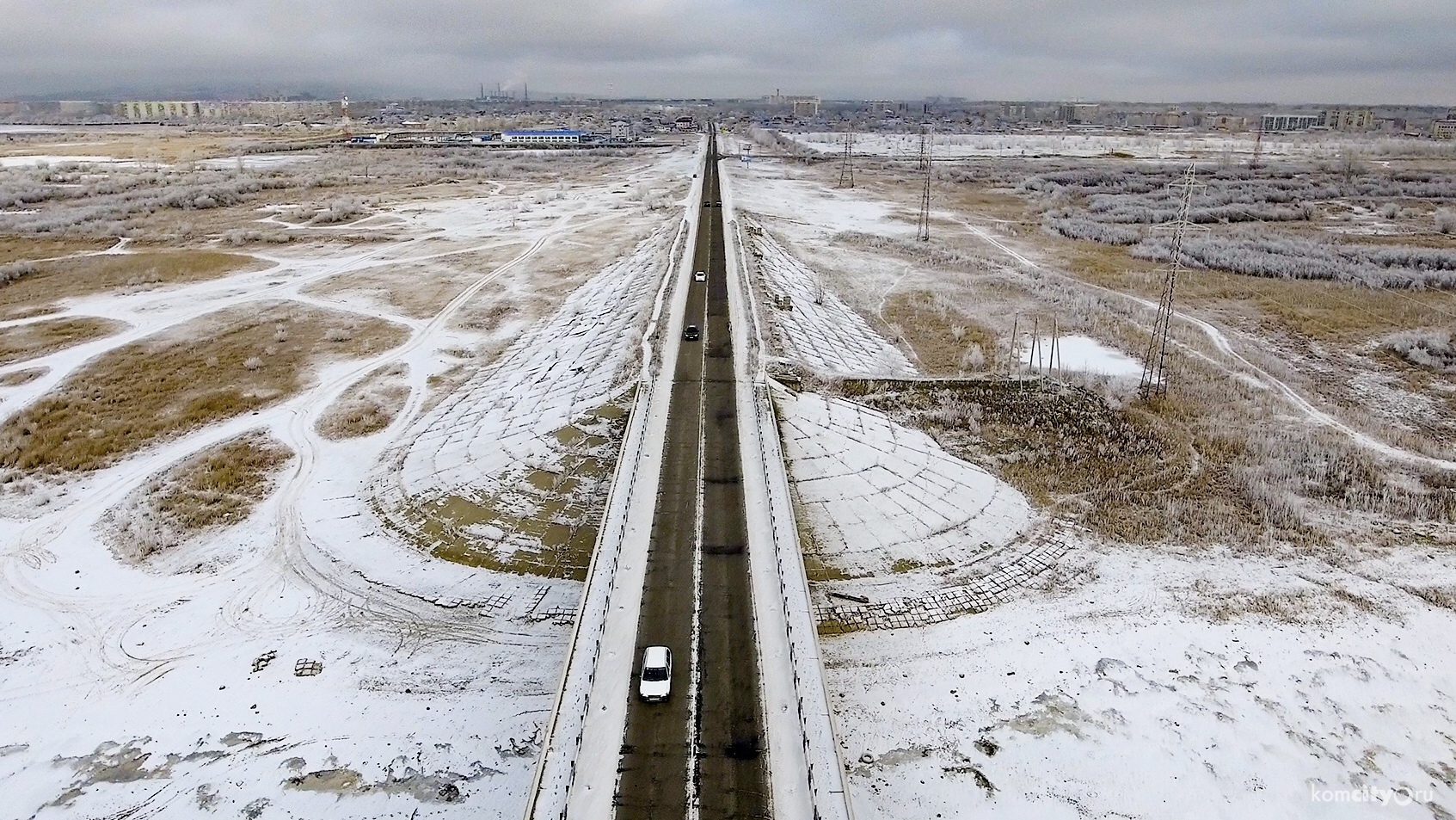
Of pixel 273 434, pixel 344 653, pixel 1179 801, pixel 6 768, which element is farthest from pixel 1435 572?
pixel 273 434

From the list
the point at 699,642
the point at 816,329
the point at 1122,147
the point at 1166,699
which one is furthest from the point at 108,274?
the point at 1122,147

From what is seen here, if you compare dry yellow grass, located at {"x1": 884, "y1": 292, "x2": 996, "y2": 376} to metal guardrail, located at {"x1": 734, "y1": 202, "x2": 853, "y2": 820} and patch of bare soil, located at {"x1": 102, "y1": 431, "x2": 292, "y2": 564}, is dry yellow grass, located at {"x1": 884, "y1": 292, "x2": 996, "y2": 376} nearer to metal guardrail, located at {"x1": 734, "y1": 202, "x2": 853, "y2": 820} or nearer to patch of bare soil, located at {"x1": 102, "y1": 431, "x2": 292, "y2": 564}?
metal guardrail, located at {"x1": 734, "y1": 202, "x2": 853, "y2": 820}

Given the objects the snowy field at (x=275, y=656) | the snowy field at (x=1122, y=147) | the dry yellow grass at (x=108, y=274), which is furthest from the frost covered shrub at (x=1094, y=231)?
the snowy field at (x=1122, y=147)

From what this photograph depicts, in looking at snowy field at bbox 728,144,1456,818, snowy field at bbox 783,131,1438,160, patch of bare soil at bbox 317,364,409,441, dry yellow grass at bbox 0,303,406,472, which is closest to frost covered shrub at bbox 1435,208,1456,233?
snowy field at bbox 783,131,1438,160

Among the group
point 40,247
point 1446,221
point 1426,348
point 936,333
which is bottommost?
point 936,333

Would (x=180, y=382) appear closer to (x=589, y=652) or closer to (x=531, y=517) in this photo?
(x=531, y=517)

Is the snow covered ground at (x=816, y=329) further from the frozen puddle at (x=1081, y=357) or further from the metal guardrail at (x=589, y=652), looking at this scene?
the metal guardrail at (x=589, y=652)
